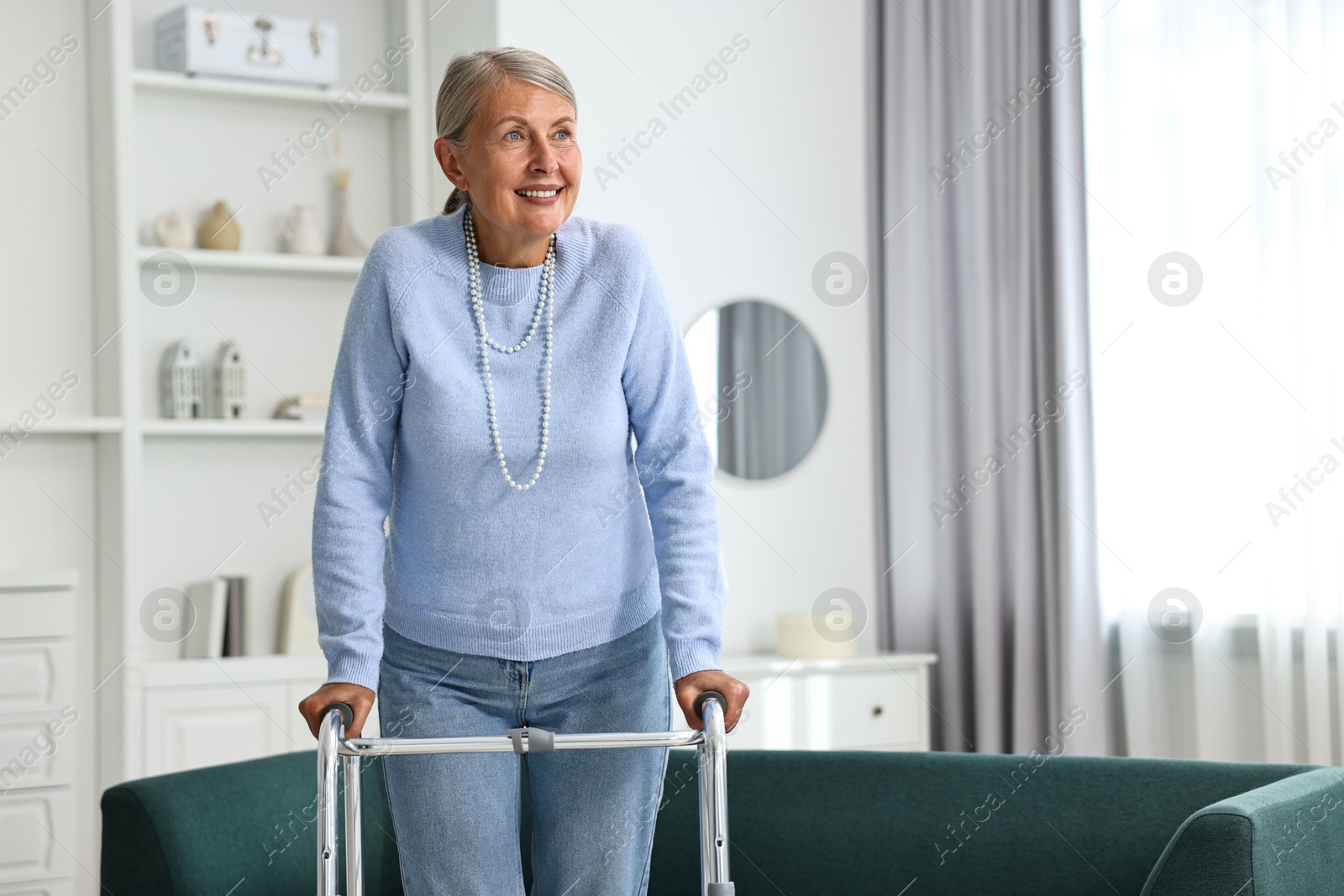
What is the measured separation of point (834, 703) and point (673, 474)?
90.4 inches

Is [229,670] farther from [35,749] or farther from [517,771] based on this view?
[517,771]

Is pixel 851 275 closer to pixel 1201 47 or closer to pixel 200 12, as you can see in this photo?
pixel 1201 47

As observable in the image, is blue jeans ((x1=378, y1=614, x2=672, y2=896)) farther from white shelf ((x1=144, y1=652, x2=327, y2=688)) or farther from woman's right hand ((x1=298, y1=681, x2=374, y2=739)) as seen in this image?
white shelf ((x1=144, y1=652, x2=327, y2=688))

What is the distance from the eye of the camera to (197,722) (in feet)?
11.8

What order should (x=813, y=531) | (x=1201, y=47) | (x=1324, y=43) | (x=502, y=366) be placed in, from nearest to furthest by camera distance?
(x=502, y=366) → (x=1324, y=43) → (x=1201, y=47) → (x=813, y=531)

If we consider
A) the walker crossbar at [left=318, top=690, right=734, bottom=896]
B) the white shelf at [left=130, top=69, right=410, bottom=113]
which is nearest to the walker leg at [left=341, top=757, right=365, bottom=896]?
the walker crossbar at [left=318, top=690, right=734, bottom=896]

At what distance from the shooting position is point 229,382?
3.90 meters

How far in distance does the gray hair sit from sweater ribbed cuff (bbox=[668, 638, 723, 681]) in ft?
1.95

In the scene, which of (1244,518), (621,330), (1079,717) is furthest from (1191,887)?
(1079,717)

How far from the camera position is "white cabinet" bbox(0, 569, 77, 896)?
3369 mm

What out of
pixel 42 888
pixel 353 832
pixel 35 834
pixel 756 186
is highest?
pixel 756 186

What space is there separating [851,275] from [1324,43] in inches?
58.7

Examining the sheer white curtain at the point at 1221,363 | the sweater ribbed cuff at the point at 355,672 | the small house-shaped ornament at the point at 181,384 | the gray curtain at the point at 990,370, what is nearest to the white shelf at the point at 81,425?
the small house-shaped ornament at the point at 181,384

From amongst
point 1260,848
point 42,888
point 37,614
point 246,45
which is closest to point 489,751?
point 1260,848
